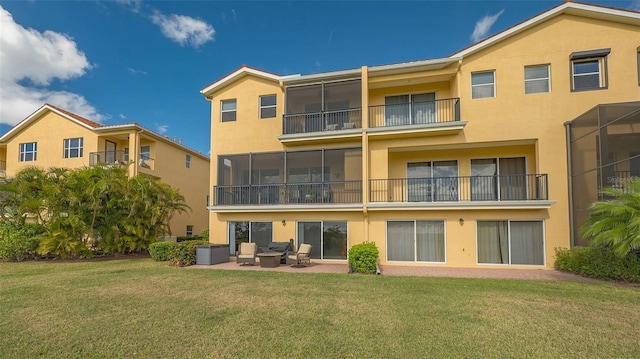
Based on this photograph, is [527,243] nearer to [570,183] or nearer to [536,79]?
[570,183]

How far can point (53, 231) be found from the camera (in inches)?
577

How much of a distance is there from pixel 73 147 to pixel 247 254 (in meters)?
17.7

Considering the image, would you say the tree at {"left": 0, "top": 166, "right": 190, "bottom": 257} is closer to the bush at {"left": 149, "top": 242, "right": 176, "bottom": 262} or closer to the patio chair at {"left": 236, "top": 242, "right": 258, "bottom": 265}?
the bush at {"left": 149, "top": 242, "right": 176, "bottom": 262}

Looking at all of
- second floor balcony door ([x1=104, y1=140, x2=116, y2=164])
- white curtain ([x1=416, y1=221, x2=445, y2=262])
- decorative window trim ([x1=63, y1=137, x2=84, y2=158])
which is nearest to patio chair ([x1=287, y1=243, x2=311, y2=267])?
white curtain ([x1=416, y1=221, x2=445, y2=262])

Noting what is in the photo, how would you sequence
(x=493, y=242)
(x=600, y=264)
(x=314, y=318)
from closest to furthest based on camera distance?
1. (x=314, y=318)
2. (x=600, y=264)
3. (x=493, y=242)

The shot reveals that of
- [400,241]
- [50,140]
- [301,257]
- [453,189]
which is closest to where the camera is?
[301,257]

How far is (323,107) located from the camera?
15406 millimetres

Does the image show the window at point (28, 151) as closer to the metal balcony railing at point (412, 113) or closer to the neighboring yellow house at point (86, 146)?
the neighboring yellow house at point (86, 146)

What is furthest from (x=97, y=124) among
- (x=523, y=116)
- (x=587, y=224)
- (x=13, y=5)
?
(x=587, y=224)

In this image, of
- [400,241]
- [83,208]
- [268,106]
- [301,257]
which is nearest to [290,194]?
[301,257]

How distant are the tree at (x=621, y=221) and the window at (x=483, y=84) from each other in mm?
6190

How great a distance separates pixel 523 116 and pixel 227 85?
14.4 meters

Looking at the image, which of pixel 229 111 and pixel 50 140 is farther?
pixel 50 140

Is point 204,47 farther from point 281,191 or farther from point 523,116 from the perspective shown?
point 523,116
